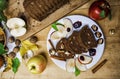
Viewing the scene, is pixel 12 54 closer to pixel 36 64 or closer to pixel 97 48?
pixel 36 64

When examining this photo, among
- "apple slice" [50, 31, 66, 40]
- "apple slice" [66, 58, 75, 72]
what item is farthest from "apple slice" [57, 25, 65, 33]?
"apple slice" [66, 58, 75, 72]

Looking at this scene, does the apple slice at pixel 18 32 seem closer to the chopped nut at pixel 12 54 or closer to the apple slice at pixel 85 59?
the chopped nut at pixel 12 54

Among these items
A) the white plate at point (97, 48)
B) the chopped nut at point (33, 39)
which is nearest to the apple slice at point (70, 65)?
the white plate at point (97, 48)

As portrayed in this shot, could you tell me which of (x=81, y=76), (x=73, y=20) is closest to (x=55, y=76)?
(x=81, y=76)

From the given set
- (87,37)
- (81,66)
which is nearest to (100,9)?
(87,37)

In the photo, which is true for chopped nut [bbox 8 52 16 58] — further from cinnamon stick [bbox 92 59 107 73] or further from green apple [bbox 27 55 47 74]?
cinnamon stick [bbox 92 59 107 73]

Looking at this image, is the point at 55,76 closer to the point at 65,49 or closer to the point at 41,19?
the point at 65,49
